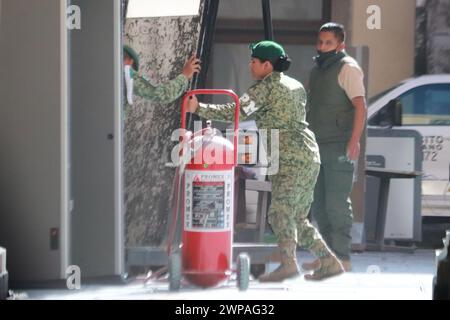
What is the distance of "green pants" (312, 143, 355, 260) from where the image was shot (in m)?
9.53

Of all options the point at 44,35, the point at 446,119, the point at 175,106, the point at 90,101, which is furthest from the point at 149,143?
the point at 446,119

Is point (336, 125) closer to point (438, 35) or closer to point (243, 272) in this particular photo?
point (243, 272)

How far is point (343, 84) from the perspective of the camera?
9.53 metres

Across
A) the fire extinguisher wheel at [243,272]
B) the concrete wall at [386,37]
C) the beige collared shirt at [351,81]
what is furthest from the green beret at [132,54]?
the concrete wall at [386,37]

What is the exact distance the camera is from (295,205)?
8711 mm

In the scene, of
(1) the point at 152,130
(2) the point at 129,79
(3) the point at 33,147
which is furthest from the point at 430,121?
(3) the point at 33,147

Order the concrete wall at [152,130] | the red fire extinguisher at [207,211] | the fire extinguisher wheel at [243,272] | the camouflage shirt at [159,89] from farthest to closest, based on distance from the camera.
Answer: the concrete wall at [152,130]
the camouflage shirt at [159,89]
the red fire extinguisher at [207,211]
the fire extinguisher wheel at [243,272]

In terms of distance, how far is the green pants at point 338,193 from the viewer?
31.3 feet

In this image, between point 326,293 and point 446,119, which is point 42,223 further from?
point 446,119

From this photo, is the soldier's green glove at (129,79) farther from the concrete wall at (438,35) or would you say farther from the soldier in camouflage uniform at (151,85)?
the concrete wall at (438,35)

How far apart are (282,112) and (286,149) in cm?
29

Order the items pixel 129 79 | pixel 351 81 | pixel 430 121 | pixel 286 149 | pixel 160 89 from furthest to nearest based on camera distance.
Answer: pixel 430 121 → pixel 351 81 → pixel 160 89 → pixel 129 79 → pixel 286 149

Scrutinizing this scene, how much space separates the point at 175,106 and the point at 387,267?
92.0 inches

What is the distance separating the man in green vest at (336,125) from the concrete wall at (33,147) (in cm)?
235
